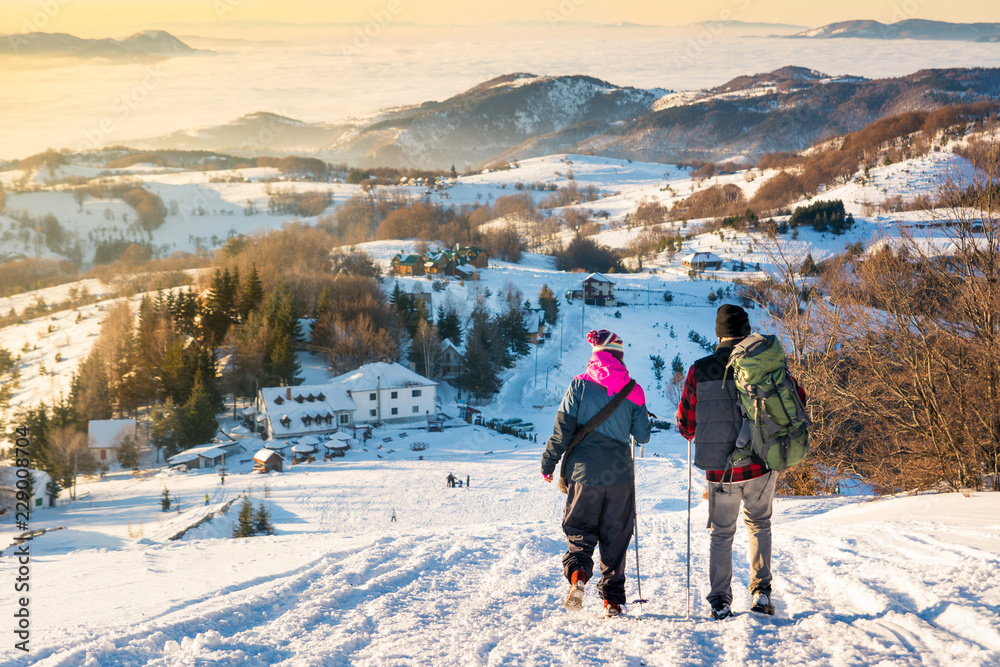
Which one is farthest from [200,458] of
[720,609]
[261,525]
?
[720,609]

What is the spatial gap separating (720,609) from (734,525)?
22.1 inches

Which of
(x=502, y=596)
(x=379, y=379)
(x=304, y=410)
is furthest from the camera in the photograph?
(x=379, y=379)

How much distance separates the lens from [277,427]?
33312mm

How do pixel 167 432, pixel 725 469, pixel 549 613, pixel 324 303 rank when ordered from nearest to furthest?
1. pixel 725 469
2. pixel 549 613
3. pixel 167 432
4. pixel 324 303

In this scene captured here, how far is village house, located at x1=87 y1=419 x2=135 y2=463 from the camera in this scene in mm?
32250

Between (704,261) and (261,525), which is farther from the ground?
(704,261)

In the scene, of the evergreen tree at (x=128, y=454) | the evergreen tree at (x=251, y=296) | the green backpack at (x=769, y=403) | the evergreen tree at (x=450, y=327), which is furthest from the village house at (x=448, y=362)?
the green backpack at (x=769, y=403)

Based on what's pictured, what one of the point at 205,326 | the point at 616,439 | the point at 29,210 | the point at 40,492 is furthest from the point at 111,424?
the point at 29,210

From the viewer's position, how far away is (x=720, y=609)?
4.21m

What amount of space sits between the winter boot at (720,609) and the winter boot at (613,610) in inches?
23.9

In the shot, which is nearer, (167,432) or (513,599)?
(513,599)

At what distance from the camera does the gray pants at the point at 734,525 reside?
4145 millimetres

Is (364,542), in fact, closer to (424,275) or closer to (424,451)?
(424,451)

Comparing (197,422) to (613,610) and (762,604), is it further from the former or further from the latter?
(762,604)
